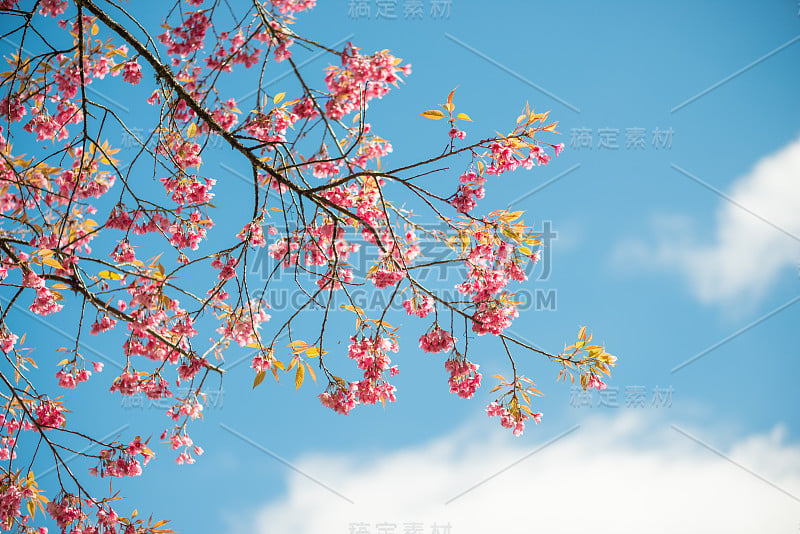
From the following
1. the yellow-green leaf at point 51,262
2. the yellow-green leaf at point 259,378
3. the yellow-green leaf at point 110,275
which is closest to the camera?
the yellow-green leaf at point 259,378

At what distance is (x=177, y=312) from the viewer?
2918 mm

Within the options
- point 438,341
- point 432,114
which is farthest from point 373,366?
point 432,114

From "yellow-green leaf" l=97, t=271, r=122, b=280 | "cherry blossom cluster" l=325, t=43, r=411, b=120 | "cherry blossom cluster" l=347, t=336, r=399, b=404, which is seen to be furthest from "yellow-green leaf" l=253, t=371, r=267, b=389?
"cherry blossom cluster" l=325, t=43, r=411, b=120

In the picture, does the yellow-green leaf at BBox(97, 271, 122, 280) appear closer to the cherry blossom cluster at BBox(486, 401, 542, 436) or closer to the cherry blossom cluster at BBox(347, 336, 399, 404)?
the cherry blossom cluster at BBox(347, 336, 399, 404)

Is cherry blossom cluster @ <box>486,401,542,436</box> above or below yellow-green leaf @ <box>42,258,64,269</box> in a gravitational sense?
below

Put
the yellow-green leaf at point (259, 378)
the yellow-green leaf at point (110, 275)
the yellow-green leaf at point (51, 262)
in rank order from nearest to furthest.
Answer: the yellow-green leaf at point (259, 378) < the yellow-green leaf at point (51, 262) < the yellow-green leaf at point (110, 275)

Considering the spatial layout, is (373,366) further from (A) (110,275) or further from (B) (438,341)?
(A) (110,275)

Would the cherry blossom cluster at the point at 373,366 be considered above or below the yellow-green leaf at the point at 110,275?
below

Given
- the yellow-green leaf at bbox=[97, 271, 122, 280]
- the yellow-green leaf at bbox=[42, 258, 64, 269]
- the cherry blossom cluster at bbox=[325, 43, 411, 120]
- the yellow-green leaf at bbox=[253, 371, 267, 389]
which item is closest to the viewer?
the cherry blossom cluster at bbox=[325, 43, 411, 120]

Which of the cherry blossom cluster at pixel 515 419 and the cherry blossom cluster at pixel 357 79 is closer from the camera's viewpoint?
the cherry blossom cluster at pixel 357 79

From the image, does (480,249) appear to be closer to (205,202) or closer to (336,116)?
(336,116)

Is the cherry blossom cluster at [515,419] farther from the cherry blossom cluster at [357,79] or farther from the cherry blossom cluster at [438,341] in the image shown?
the cherry blossom cluster at [357,79]

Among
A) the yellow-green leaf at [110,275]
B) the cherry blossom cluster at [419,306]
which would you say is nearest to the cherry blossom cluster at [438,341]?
the cherry blossom cluster at [419,306]

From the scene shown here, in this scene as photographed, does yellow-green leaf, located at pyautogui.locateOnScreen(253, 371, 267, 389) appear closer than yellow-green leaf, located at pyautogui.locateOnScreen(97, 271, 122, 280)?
Yes
